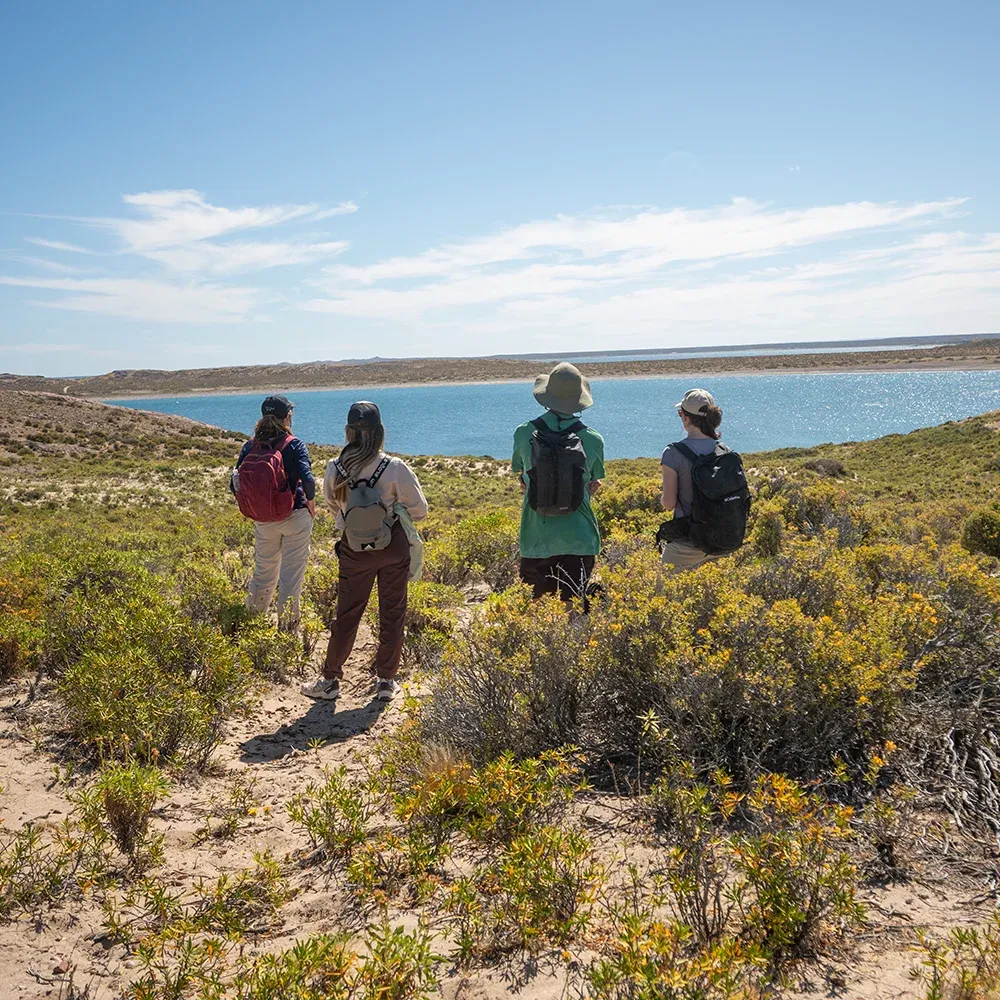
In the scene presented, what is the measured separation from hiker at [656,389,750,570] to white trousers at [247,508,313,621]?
2560 millimetres

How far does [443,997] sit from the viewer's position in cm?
182

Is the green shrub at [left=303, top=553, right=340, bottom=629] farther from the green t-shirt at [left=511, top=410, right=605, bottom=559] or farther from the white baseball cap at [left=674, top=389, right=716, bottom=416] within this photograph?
the white baseball cap at [left=674, top=389, right=716, bottom=416]

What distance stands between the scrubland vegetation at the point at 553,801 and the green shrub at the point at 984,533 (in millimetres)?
4380

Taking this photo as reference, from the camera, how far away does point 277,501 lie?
475 cm

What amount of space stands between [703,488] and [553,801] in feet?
6.78

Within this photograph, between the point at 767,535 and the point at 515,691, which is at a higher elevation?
the point at 515,691

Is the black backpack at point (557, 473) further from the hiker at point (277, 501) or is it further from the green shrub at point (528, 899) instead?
the green shrub at point (528, 899)

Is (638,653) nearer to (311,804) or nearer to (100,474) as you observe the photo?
(311,804)

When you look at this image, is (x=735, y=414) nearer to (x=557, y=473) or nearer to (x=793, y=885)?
(x=557, y=473)

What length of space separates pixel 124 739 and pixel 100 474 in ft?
81.2

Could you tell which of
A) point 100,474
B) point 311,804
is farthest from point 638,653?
point 100,474

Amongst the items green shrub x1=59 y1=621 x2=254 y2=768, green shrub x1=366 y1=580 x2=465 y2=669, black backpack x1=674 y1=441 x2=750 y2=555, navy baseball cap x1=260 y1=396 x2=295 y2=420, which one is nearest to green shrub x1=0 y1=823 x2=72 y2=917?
green shrub x1=59 y1=621 x2=254 y2=768

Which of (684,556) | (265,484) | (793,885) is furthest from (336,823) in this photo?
(265,484)

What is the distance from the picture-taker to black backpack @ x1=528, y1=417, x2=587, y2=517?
160 inches
